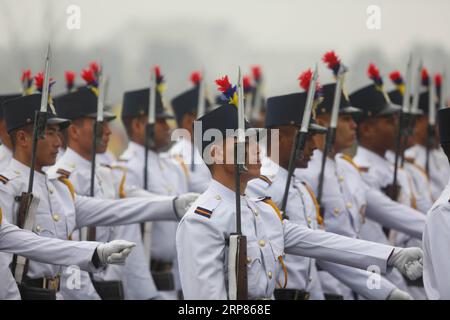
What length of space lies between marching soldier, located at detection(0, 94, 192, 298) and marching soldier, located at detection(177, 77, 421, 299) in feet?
4.70

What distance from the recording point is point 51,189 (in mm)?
7543

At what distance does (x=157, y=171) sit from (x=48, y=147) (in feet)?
12.1

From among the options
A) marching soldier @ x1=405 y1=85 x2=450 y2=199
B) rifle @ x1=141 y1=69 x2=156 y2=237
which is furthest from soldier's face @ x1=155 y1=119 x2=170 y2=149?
marching soldier @ x1=405 y1=85 x2=450 y2=199

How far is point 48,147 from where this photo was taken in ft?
24.2

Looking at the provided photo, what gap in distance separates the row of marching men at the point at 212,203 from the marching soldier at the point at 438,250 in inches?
9.3

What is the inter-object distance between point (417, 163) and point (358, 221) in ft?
15.4

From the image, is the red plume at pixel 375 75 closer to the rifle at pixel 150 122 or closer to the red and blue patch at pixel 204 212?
the rifle at pixel 150 122

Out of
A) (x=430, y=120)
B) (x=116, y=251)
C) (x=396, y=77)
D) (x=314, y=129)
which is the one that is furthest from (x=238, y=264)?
(x=430, y=120)

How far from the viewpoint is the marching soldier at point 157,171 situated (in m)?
10.6

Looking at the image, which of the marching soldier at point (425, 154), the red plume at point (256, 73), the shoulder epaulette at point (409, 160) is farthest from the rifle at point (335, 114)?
the red plume at point (256, 73)

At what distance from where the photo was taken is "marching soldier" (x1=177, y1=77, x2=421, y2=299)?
5695mm

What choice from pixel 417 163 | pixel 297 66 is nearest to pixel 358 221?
pixel 417 163

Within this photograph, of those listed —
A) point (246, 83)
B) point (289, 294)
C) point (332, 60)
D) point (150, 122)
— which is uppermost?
point (332, 60)

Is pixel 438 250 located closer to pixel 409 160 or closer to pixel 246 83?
pixel 246 83
